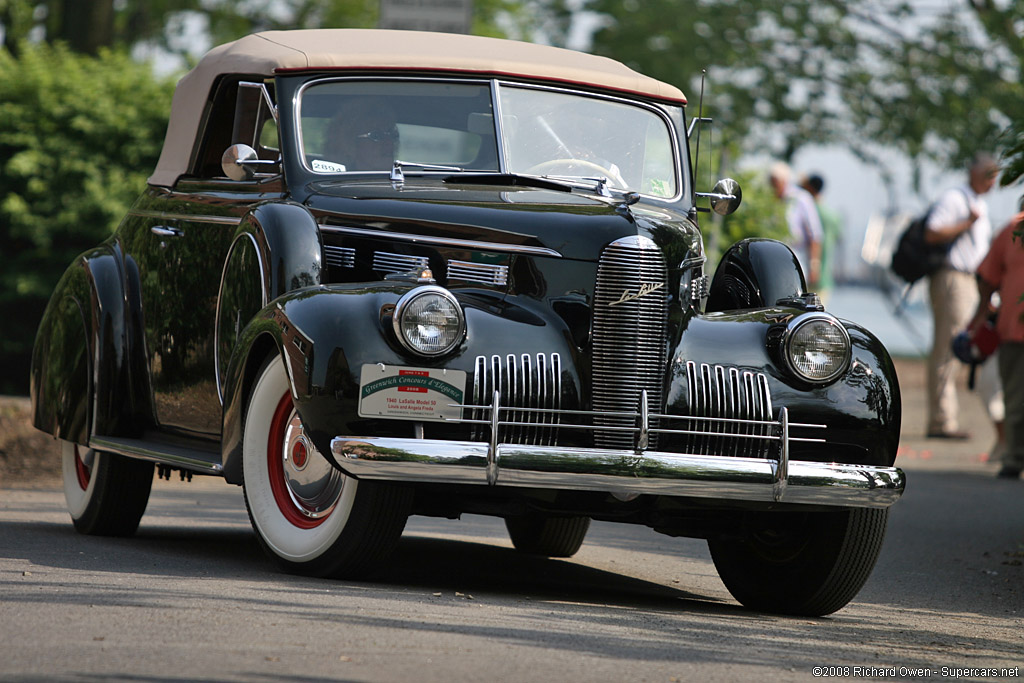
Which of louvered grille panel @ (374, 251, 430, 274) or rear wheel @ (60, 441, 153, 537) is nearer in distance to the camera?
louvered grille panel @ (374, 251, 430, 274)

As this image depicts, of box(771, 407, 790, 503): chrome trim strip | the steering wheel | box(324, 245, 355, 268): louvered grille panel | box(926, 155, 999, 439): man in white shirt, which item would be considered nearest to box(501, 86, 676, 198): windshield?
the steering wheel

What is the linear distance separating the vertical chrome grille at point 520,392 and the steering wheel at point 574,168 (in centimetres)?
140

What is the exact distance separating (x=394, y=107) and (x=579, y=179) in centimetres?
83

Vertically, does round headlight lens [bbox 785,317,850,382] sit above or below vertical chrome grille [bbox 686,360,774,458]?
above

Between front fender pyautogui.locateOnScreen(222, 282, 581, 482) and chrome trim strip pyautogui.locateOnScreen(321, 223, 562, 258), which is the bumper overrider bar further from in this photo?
chrome trim strip pyautogui.locateOnScreen(321, 223, 562, 258)

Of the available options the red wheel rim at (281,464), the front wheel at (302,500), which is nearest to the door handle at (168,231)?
the front wheel at (302,500)

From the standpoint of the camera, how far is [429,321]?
5148 millimetres

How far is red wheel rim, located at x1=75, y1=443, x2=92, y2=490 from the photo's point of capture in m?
7.20

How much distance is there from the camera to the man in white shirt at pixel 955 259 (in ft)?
44.4

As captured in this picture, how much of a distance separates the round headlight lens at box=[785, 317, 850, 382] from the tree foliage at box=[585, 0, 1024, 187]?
16.9m

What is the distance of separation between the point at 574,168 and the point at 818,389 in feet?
5.46

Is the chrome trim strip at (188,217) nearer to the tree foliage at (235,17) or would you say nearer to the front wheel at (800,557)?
the front wheel at (800,557)

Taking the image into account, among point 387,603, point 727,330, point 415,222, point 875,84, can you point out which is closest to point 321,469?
point 387,603

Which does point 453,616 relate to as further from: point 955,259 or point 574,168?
point 955,259
